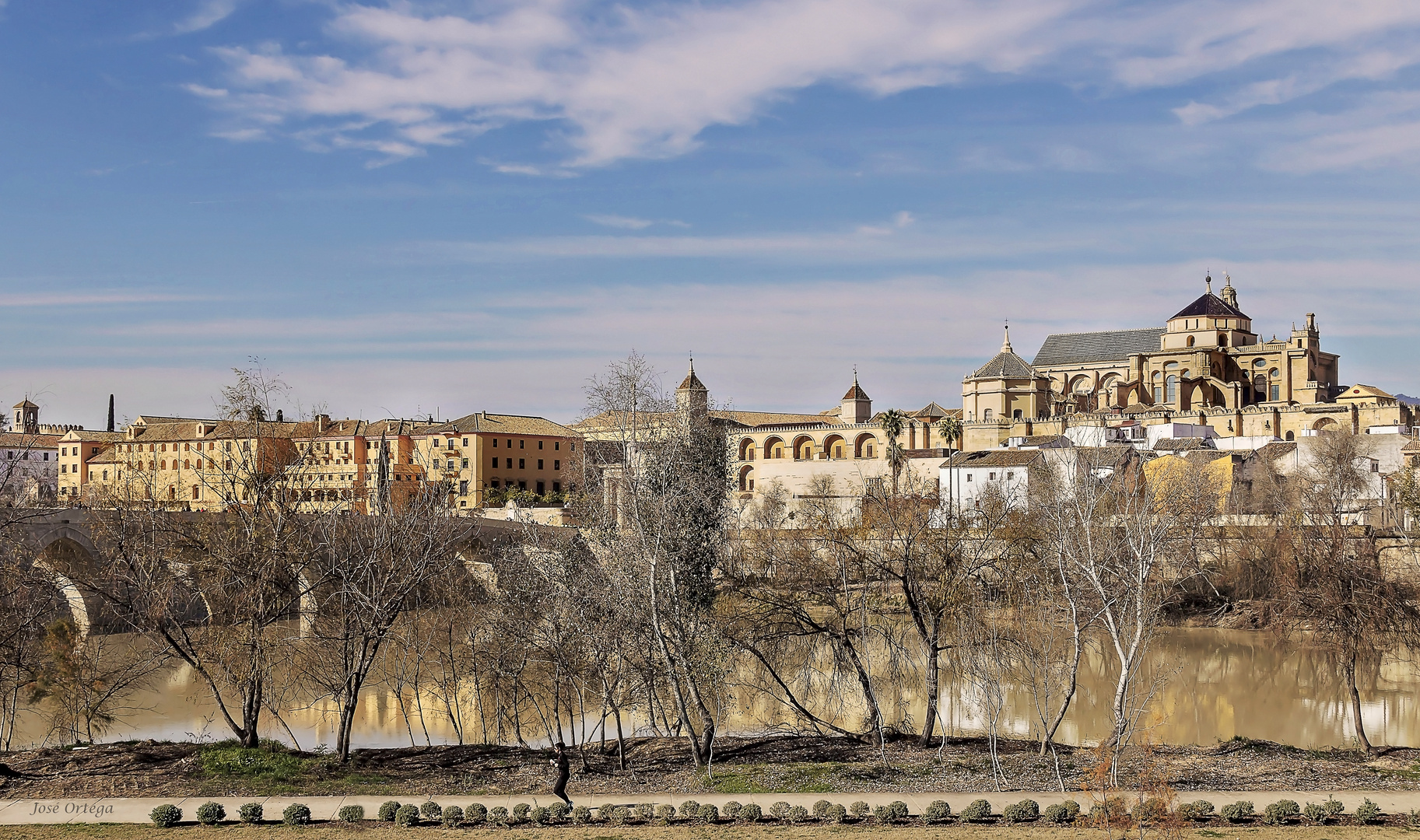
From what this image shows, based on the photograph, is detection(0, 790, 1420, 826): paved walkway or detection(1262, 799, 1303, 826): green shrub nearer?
detection(1262, 799, 1303, 826): green shrub

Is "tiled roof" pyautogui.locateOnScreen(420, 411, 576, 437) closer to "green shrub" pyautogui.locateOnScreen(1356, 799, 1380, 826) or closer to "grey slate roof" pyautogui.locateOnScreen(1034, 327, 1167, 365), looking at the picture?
"grey slate roof" pyautogui.locateOnScreen(1034, 327, 1167, 365)

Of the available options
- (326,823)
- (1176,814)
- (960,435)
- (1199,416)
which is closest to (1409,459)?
(1199,416)

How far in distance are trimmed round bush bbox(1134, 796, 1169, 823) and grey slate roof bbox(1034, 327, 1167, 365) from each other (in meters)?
71.3

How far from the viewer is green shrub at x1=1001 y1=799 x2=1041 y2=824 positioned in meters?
16.2

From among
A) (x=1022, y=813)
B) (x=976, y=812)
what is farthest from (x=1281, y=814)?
(x=976, y=812)

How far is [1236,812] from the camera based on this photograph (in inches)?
634

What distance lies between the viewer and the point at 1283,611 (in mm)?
31281

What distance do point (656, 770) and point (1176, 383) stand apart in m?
65.4

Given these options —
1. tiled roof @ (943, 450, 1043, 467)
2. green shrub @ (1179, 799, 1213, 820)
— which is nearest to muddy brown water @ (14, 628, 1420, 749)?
green shrub @ (1179, 799, 1213, 820)

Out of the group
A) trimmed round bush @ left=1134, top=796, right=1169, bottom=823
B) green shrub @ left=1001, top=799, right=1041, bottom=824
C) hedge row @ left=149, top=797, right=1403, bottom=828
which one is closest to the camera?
trimmed round bush @ left=1134, top=796, right=1169, bottom=823

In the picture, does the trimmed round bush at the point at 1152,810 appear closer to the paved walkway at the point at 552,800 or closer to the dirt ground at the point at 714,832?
the dirt ground at the point at 714,832

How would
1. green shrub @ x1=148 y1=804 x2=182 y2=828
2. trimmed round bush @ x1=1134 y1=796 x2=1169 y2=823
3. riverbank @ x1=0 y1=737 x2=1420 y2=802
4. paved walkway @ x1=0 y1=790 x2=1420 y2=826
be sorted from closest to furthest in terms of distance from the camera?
1. trimmed round bush @ x1=1134 y1=796 x2=1169 y2=823
2. green shrub @ x1=148 y1=804 x2=182 y2=828
3. paved walkway @ x1=0 y1=790 x2=1420 y2=826
4. riverbank @ x1=0 y1=737 x2=1420 y2=802

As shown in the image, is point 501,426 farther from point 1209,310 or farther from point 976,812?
point 976,812

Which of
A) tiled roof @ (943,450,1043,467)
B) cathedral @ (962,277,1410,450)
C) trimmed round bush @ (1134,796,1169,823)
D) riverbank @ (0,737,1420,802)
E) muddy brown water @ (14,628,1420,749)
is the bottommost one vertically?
muddy brown water @ (14,628,1420,749)
